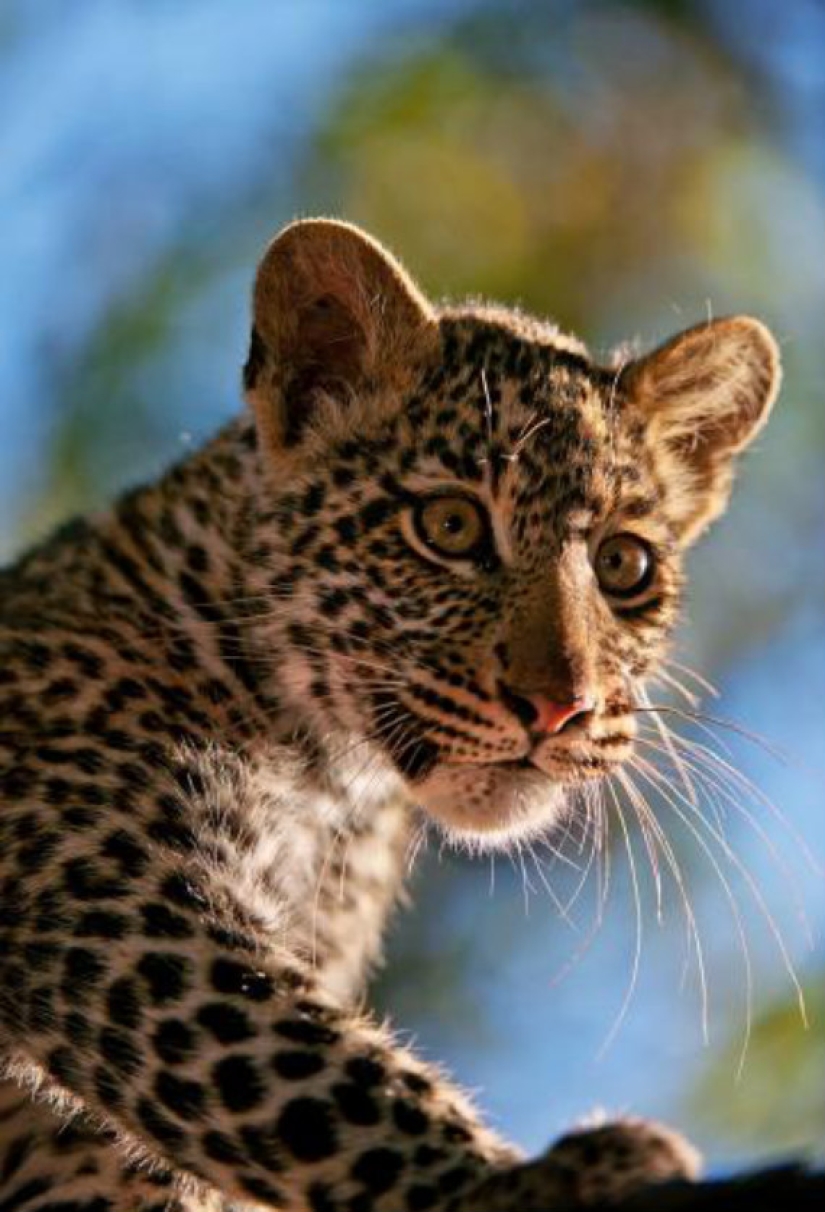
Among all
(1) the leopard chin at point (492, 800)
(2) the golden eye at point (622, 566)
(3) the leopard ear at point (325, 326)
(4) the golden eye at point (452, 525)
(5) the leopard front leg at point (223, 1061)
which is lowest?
(5) the leopard front leg at point (223, 1061)

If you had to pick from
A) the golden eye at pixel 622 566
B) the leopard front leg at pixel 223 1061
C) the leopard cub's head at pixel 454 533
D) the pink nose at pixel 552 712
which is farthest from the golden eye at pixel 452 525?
the leopard front leg at pixel 223 1061

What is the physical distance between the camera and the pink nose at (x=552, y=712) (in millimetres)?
8797

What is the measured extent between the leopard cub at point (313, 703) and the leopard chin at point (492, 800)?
0.01 meters

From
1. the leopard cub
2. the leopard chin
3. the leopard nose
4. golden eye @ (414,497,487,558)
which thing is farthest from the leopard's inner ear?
the leopard nose

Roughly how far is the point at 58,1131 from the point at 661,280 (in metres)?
11.3

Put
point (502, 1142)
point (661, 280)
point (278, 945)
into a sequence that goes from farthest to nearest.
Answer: point (661, 280) < point (278, 945) < point (502, 1142)

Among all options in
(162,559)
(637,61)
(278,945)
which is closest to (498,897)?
(637,61)

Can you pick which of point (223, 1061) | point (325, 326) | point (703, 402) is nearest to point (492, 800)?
point (223, 1061)

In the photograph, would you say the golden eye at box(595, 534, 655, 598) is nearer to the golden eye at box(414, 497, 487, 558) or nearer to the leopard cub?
the leopard cub

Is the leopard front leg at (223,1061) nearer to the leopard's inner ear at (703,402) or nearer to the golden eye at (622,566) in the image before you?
the golden eye at (622,566)

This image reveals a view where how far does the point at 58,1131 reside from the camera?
29.2ft

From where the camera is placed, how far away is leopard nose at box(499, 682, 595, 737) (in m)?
8.80

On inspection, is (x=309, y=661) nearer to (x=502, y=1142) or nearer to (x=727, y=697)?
(x=502, y=1142)

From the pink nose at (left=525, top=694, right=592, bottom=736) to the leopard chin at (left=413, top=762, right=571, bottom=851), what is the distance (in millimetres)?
187
